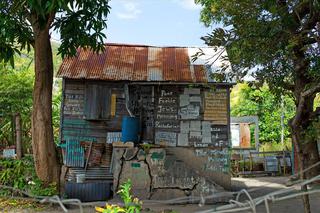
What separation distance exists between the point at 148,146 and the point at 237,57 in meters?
5.42

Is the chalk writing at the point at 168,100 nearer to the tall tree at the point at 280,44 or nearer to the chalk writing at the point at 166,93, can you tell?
the chalk writing at the point at 166,93

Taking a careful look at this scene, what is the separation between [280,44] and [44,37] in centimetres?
627

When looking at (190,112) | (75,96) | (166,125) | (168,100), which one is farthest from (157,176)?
(75,96)

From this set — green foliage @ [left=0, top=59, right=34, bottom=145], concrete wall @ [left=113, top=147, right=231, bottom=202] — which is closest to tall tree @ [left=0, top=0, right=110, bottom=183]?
concrete wall @ [left=113, top=147, right=231, bottom=202]

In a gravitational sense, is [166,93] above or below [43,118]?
above

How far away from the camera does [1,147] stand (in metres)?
14.7

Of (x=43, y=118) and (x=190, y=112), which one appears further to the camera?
(x=190, y=112)

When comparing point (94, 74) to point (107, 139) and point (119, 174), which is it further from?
point (119, 174)

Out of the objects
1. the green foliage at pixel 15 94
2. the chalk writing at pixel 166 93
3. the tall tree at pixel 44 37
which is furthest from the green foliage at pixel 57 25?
the green foliage at pixel 15 94

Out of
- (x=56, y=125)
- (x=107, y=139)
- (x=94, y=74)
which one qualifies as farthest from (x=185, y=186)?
(x=56, y=125)

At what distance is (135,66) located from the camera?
1332cm

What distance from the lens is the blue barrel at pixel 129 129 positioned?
39.9 ft

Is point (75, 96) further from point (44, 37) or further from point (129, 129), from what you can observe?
point (44, 37)

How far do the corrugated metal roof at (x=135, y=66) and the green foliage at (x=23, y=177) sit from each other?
119 inches
